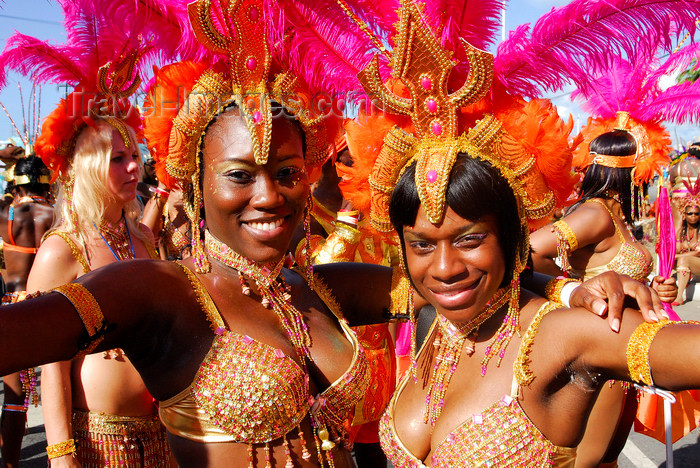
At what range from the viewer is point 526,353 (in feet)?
5.34

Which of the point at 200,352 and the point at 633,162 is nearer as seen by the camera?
the point at 200,352

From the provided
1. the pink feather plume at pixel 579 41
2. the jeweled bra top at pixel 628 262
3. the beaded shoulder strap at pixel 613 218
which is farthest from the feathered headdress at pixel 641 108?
the pink feather plume at pixel 579 41

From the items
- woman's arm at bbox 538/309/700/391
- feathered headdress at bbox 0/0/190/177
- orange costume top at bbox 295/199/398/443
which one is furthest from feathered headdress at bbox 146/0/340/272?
orange costume top at bbox 295/199/398/443

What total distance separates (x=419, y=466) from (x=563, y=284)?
2.58 ft

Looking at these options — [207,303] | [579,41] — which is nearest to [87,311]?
[207,303]

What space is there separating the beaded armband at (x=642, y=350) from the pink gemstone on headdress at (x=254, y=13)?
162 cm

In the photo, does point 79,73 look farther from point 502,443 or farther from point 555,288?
point 502,443

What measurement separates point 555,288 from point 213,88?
1.41 meters

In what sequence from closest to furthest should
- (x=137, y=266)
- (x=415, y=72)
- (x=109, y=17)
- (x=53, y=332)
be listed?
(x=53, y=332), (x=137, y=266), (x=415, y=72), (x=109, y=17)

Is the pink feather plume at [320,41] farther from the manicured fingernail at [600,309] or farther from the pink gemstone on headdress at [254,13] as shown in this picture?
the manicured fingernail at [600,309]

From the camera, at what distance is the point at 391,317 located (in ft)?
7.75

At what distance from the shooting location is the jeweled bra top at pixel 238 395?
1647 mm

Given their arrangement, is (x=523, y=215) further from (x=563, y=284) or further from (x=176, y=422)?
(x=176, y=422)

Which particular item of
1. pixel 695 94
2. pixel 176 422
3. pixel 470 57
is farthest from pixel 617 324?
pixel 695 94
